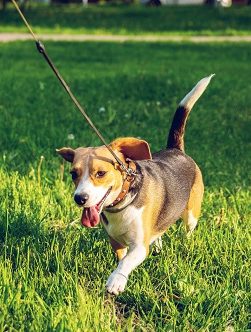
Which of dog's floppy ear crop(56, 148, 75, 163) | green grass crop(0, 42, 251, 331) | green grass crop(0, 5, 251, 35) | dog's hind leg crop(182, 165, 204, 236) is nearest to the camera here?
green grass crop(0, 42, 251, 331)

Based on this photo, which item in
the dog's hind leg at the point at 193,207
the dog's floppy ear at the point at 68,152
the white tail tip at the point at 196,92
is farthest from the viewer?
the white tail tip at the point at 196,92

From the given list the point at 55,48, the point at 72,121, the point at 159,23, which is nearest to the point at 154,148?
the point at 72,121

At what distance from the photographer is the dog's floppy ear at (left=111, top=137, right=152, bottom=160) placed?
11.7ft

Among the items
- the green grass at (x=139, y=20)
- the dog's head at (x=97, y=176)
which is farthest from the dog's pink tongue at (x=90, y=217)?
the green grass at (x=139, y=20)

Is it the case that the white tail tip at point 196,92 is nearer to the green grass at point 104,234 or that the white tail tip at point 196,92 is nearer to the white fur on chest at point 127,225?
the green grass at point 104,234

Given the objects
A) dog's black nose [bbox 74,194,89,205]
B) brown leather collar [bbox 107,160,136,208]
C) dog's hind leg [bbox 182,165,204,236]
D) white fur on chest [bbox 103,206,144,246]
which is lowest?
dog's hind leg [bbox 182,165,204,236]

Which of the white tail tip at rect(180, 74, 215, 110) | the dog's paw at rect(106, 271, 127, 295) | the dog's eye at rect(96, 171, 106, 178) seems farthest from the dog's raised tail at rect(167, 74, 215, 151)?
the dog's paw at rect(106, 271, 127, 295)

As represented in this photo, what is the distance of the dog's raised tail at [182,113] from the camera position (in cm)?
444

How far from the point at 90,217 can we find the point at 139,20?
73.8 ft

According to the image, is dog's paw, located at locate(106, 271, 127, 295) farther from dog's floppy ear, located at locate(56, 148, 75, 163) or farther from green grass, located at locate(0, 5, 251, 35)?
green grass, located at locate(0, 5, 251, 35)

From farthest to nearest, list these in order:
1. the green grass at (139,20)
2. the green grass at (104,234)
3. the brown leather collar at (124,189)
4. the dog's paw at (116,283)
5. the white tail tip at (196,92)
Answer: the green grass at (139,20) → the white tail tip at (196,92) → the brown leather collar at (124,189) → the dog's paw at (116,283) → the green grass at (104,234)

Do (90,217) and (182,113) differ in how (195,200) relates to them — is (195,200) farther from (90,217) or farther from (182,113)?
(90,217)

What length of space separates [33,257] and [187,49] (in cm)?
1347

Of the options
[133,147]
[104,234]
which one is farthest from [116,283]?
[104,234]
